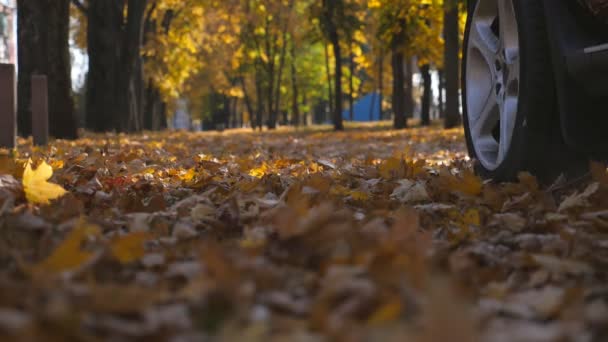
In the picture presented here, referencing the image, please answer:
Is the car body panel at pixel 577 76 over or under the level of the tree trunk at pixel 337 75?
under

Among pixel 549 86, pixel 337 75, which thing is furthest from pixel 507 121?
pixel 337 75

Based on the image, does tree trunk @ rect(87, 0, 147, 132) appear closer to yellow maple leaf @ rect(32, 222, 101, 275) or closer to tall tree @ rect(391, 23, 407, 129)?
tall tree @ rect(391, 23, 407, 129)

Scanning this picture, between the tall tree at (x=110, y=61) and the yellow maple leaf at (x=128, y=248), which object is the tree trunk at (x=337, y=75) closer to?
the tall tree at (x=110, y=61)

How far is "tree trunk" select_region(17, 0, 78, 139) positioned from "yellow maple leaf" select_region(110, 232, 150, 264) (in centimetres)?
1073

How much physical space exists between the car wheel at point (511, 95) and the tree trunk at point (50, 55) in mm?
8978

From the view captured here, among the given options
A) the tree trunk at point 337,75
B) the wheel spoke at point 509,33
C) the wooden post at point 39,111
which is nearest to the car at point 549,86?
the wheel spoke at point 509,33

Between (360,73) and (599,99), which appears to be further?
(360,73)

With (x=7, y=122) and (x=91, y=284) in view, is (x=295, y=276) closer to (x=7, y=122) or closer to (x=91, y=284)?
(x=91, y=284)

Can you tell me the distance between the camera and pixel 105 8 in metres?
17.7

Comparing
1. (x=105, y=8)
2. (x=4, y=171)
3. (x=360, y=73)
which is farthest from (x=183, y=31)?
(x=360, y=73)

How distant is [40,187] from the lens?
288 centimetres

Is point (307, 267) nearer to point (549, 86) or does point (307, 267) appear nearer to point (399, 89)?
point (549, 86)

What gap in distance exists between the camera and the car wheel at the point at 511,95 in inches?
135

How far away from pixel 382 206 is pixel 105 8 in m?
15.9
